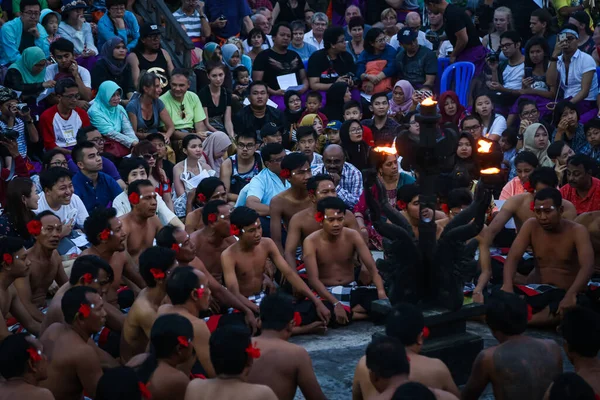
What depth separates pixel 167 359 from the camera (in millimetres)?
5184

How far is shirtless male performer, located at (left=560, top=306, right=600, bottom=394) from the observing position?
5082 mm

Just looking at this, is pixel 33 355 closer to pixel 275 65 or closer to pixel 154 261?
pixel 154 261

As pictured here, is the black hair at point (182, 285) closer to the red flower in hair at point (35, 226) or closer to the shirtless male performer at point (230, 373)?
the shirtless male performer at point (230, 373)

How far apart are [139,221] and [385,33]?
6179 millimetres

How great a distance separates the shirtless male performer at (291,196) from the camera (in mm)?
8508

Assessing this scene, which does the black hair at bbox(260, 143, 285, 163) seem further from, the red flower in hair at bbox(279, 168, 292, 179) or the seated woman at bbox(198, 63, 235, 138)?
the seated woman at bbox(198, 63, 235, 138)

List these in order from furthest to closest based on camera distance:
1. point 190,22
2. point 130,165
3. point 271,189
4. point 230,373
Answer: point 190,22, point 271,189, point 130,165, point 230,373

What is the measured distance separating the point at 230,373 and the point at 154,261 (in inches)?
65.4

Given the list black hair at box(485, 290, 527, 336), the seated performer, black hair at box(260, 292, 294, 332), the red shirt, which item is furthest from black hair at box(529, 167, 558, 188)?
the seated performer

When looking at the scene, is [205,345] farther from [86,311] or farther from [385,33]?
[385,33]

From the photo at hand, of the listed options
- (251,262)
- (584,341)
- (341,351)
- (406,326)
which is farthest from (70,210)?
(584,341)

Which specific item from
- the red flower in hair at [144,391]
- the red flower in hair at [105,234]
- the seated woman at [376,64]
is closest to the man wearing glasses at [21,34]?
the seated woman at [376,64]

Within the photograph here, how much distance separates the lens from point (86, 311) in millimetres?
5559

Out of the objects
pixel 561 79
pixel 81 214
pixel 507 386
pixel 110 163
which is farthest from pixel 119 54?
pixel 507 386
